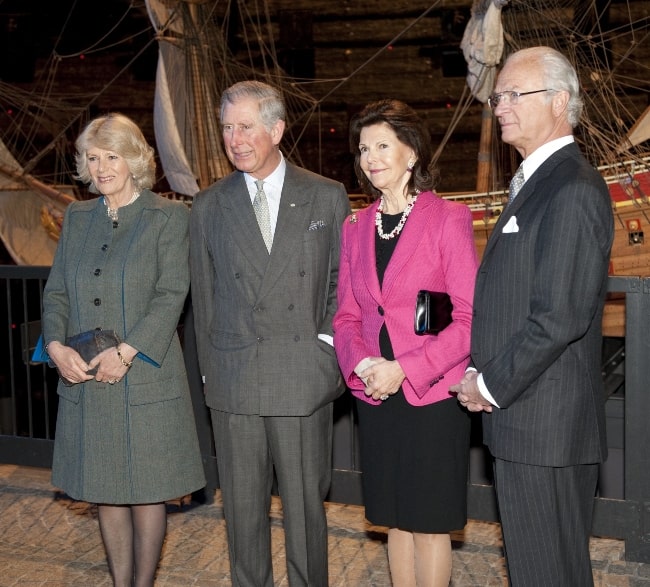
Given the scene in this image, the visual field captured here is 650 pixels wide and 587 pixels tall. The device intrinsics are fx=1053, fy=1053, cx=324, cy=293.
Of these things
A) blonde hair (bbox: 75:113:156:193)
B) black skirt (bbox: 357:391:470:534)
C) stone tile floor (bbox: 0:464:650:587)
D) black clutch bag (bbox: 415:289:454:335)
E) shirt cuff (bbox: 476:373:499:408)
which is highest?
blonde hair (bbox: 75:113:156:193)

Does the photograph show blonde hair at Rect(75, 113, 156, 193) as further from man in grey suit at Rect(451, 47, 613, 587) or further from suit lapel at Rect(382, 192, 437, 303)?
man in grey suit at Rect(451, 47, 613, 587)

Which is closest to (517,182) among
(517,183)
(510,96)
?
(517,183)

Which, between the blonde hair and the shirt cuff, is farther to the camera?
the blonde hair

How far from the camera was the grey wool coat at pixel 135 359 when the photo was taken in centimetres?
333

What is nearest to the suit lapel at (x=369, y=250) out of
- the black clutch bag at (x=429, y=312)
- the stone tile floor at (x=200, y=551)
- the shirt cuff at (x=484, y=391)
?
the black clutch bag at (x=429, y=312)

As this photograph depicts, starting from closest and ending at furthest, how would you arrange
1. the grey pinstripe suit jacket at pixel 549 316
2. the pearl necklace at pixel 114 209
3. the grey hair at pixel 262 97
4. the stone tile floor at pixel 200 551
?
the grey pinstripe suit jacket at pixel 549 316 → the grey hair at pixel 262 97 → the pearl necklace at pixel 114 209 → the stone tile floor at pixel 200 551

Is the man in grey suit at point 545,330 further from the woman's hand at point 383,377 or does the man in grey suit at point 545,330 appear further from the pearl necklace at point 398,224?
the pearl necklace at point 398,224

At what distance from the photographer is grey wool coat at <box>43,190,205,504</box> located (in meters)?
3.33

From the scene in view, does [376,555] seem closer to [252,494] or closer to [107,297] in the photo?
[252,494]

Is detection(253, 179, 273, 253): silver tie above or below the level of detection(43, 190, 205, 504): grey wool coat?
above

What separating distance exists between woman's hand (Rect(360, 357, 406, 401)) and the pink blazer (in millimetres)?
31

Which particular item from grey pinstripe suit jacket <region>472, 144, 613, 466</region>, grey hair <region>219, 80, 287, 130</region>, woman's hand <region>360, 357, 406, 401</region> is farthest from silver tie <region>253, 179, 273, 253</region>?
grey pinstripe suit jacket <region>472, 144, 613, 466</region>

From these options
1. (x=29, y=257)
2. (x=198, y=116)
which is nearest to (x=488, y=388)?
(x=198, y=116)

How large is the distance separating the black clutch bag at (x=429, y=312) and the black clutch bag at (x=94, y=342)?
1008 millimetres
